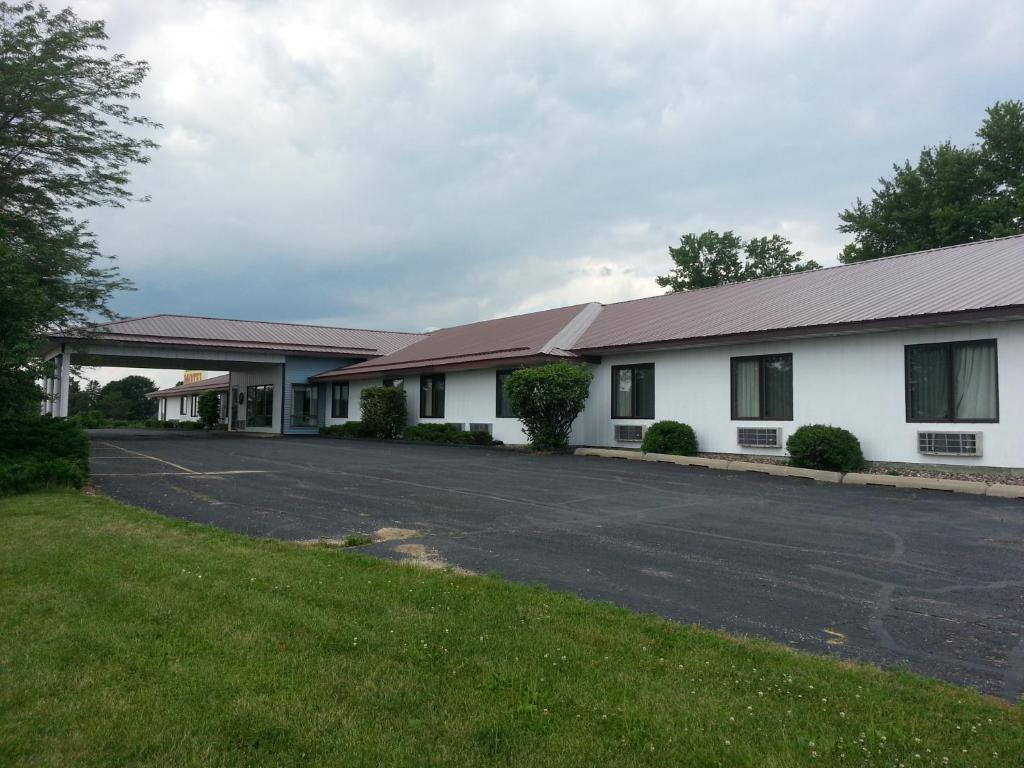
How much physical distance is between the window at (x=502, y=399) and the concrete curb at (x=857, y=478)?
19.5 ft

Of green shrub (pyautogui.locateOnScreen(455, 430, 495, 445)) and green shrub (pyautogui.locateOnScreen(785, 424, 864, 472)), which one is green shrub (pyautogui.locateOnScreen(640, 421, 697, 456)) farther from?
green shrub (pyautogui.locateOnScreen(455, 430, 495, 445))

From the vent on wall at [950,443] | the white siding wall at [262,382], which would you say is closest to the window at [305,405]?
the white siding wall at [262,382]

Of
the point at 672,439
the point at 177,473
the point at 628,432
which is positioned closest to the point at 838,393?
the point at 672,439

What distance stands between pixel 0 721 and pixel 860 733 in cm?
403

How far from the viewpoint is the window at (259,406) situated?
35.8 metres

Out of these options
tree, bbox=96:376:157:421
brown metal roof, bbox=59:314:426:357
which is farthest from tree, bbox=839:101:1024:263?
tree, bbox=96:376:157:421

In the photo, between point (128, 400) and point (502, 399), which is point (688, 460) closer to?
point (502, 399)

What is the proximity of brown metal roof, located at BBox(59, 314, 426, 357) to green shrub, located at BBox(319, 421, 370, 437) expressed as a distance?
4196mm

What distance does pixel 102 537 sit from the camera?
750cm

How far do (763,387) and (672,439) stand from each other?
2.54 m

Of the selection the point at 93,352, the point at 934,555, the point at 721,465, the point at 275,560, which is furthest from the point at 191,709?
the point at 93,352

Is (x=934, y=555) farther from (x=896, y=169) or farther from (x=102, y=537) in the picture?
(x=896, y=169)

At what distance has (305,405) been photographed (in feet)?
114

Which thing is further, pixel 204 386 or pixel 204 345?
pixel 204 386
